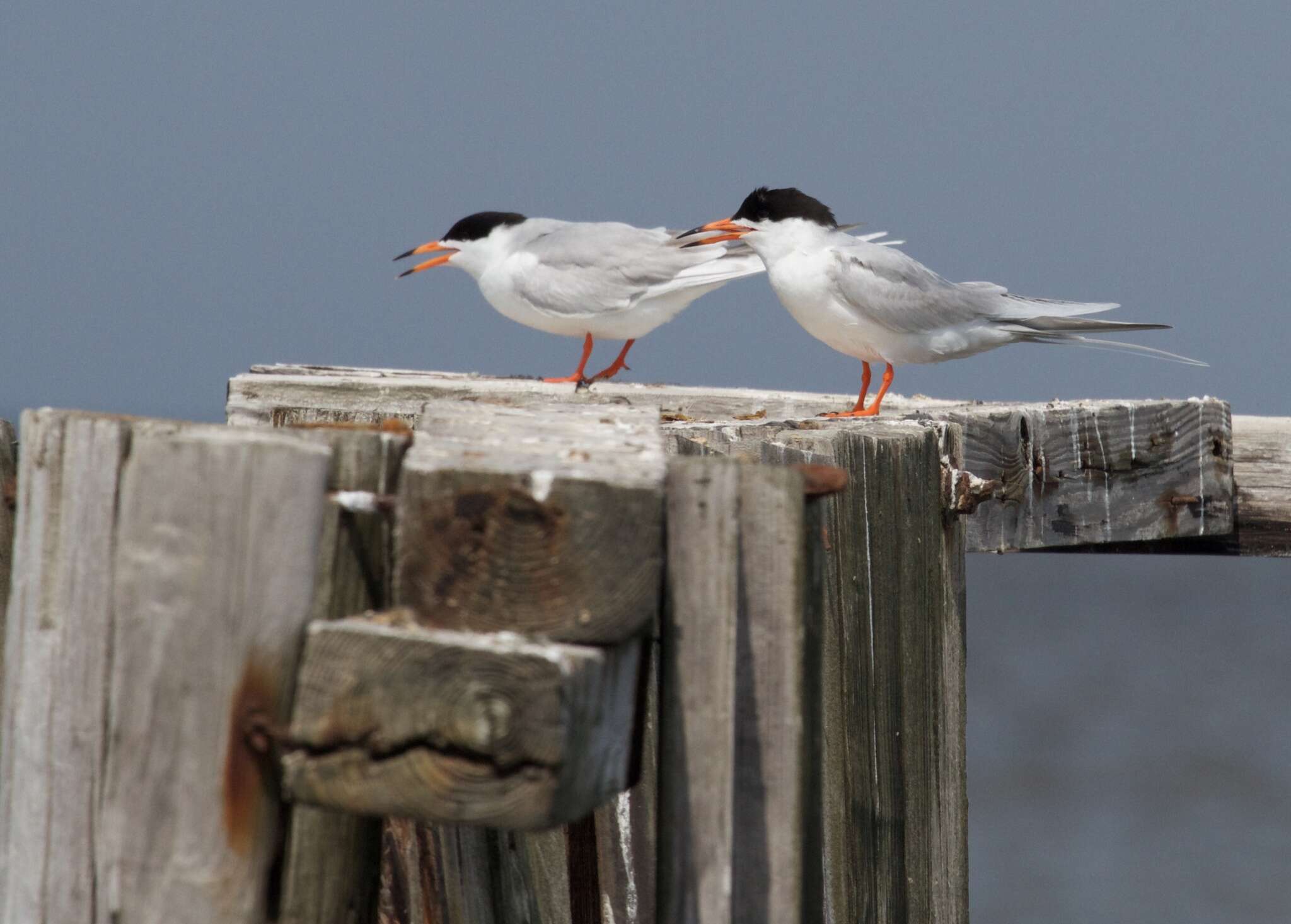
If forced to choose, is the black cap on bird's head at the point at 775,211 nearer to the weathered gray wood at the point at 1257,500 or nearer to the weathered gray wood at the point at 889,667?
the weathered gray wood at the point at 1257,500

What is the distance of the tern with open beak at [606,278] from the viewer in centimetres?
627

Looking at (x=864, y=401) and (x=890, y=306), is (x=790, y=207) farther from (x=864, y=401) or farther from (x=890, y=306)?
(x=864, y=401)

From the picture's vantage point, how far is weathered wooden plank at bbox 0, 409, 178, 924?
4.80 ft

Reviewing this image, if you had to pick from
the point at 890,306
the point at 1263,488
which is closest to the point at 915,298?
Answer: the point at 890,306

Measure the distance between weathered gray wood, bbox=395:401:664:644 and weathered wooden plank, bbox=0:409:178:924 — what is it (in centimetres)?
30

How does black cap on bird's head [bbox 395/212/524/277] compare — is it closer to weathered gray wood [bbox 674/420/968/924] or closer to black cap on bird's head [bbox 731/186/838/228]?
black cap on bird's head [bbox 731/186/838/228]

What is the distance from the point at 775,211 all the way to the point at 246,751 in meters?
4.32

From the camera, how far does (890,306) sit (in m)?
5.00

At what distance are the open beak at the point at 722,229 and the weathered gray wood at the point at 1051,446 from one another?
1.47 meters

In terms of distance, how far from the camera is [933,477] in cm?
293

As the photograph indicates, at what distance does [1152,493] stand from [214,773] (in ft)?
9.25

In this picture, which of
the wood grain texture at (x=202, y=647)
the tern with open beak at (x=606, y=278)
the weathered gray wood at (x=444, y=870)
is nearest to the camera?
the wood grain texture at (x=202, y=647)

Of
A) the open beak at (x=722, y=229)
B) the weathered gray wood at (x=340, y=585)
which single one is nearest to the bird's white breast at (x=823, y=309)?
the open beak at (x=722, y=229)

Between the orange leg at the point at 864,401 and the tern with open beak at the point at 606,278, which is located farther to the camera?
the tern with open beak at the point at 606,278
